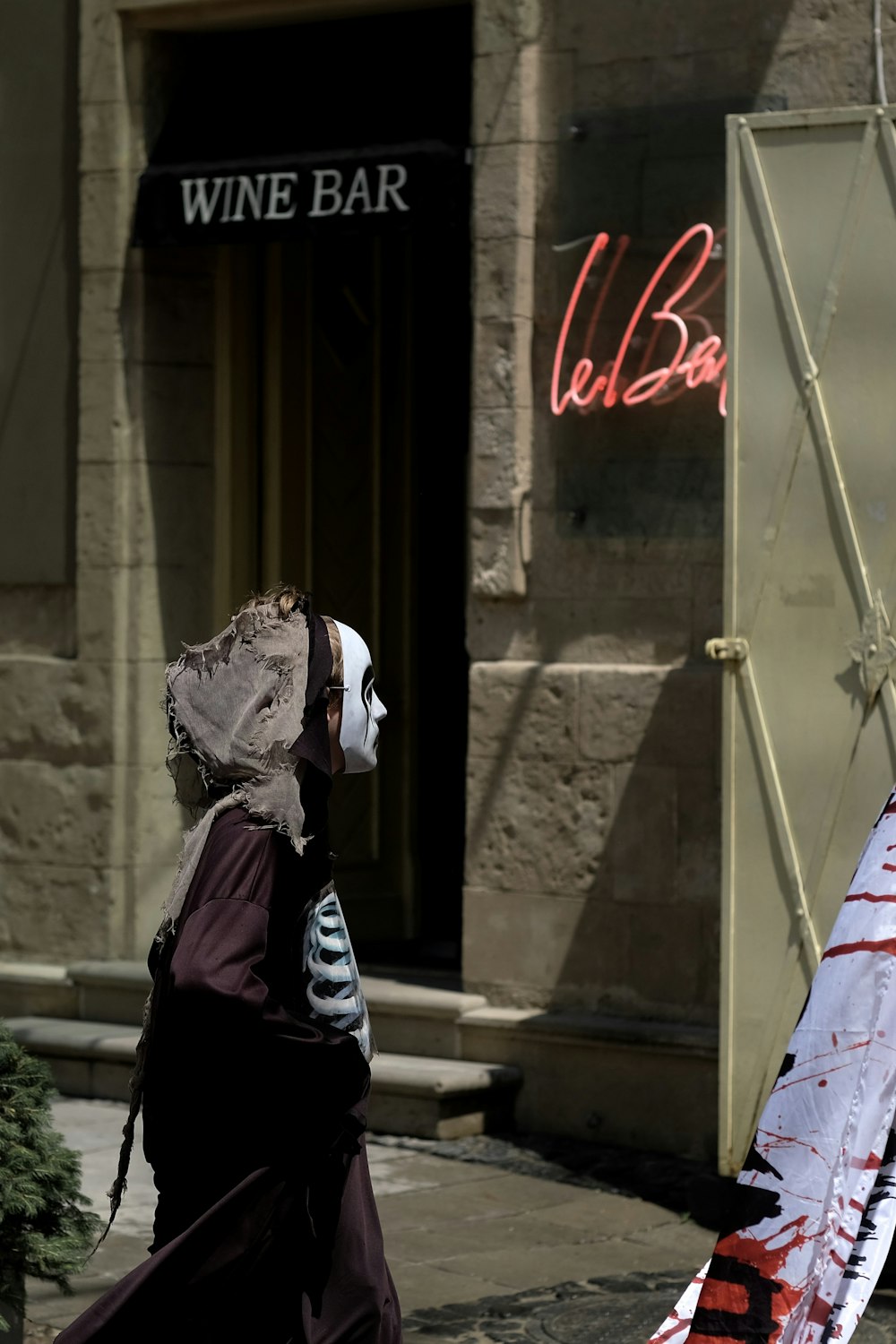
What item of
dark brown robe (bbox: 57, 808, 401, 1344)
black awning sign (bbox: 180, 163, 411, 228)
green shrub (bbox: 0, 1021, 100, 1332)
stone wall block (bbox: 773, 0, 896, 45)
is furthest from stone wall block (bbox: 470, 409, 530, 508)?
dark brown robe (bbox: 57, 808, 401, 1344)

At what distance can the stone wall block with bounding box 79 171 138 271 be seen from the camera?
9477mm

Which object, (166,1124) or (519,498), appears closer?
(166,1124)

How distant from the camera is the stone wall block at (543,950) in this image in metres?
8.16

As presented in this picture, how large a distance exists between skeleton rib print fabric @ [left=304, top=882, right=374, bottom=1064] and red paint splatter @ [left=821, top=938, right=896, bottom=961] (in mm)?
814

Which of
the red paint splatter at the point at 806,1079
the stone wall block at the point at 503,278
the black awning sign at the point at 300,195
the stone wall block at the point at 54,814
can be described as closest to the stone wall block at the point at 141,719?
the stone wall block at the point at 54,814

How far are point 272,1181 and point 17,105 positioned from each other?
282 inches

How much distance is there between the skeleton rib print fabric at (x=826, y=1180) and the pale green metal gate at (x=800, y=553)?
3.32m

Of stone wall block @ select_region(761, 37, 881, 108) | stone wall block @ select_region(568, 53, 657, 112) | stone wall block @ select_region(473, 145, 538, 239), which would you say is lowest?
stone wall block @ select_region(473, 145, 538, 239)

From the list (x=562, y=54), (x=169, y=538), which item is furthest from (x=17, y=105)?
(x=562, y=54)

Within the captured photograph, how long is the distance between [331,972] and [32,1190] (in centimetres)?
129

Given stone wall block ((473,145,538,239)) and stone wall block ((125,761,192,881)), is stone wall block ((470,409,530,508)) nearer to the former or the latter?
stone wall block ((473,145,538,239))

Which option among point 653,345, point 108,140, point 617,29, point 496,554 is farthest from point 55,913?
point 617,29

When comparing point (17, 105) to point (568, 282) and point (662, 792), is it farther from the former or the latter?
point (662, 792)

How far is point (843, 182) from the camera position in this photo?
6852mm
